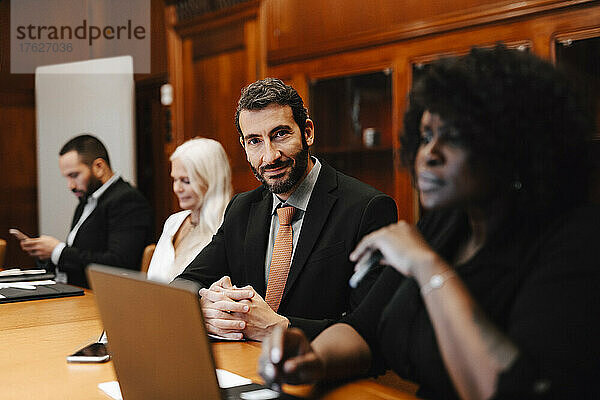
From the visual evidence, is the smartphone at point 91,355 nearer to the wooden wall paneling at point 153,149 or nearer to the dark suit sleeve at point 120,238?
the dark suit sleeve at point 120,238

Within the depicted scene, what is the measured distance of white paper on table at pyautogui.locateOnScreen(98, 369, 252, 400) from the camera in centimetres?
140

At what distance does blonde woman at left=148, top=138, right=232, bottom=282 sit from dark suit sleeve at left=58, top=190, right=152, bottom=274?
2.18 ft

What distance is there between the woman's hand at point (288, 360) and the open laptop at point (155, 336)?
0.07 m

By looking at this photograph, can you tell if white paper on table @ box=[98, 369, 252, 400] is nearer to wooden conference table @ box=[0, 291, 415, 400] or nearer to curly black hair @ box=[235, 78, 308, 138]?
wooden conference table @ box=[0, 291, 415, 400]

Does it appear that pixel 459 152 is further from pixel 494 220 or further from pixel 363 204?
pixel 363 204

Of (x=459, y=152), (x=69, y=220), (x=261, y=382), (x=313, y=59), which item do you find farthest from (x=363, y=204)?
(x=69, y=220)

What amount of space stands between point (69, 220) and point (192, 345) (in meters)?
4.88

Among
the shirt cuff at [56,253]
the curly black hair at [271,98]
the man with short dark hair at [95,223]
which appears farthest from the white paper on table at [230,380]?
the shirt cuff at [56,253]

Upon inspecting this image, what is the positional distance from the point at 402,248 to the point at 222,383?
53cm

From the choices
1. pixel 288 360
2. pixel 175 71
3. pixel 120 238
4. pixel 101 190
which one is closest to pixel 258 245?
pixel 288 360

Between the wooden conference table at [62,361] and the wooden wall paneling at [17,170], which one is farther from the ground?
the wooden wall paneling at [17,170]

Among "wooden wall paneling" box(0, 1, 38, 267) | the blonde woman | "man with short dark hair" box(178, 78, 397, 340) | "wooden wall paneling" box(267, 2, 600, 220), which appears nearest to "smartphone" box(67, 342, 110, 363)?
"man with short dark hair" box(178, 78, 397, 340)

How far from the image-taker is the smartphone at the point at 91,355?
65.1 inches

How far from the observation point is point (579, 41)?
111 inches
